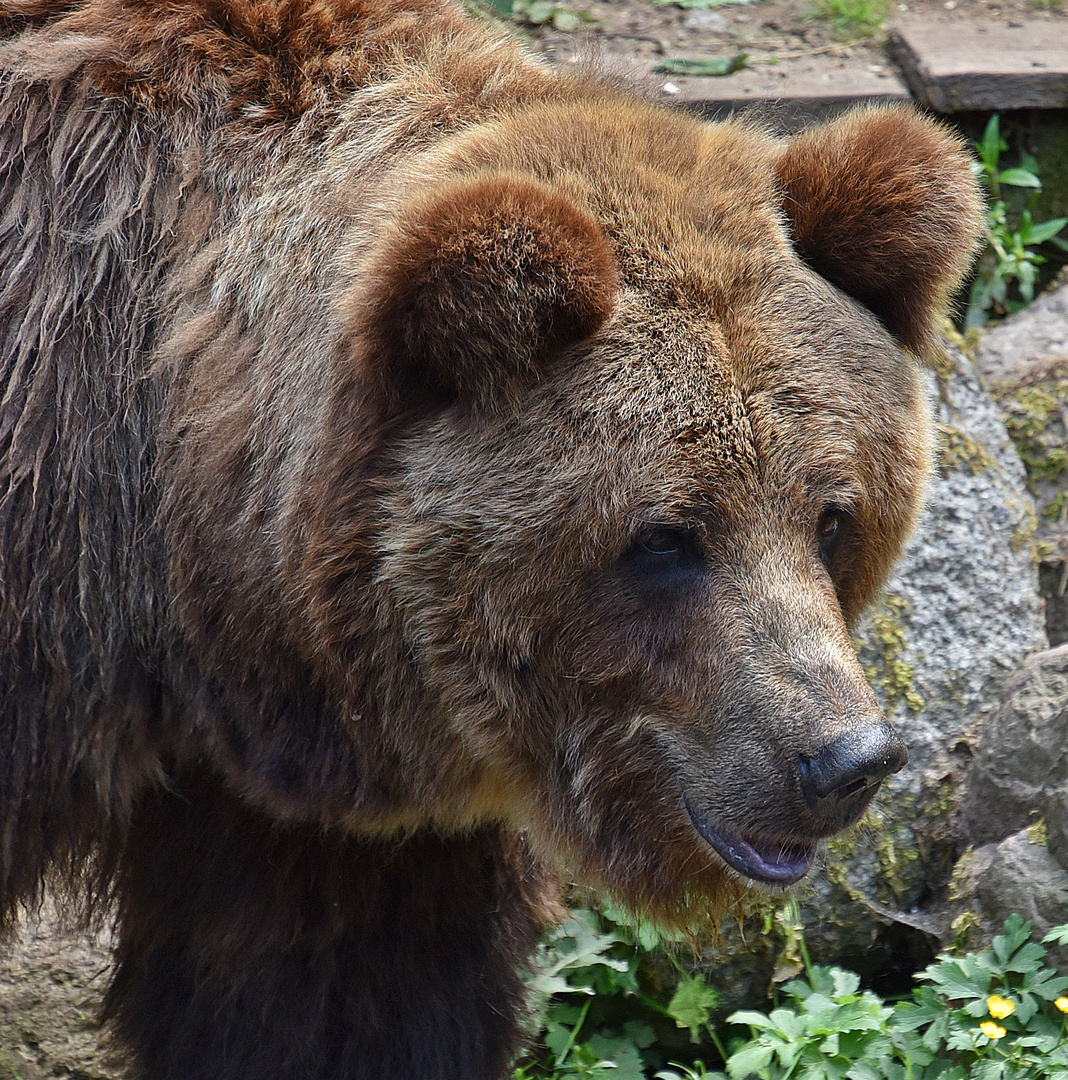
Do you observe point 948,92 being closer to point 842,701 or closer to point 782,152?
point 782,152

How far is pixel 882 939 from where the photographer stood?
14.9 feet

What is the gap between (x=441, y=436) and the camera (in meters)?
2.83

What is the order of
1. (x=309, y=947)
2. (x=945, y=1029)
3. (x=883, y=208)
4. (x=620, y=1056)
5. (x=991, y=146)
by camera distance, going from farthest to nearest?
1. (x=991, y=146)
2. (x=620, y=1056)
3. (x=945, y=1029)
4. (x=309, y=947)
5. (x=883, y=208)

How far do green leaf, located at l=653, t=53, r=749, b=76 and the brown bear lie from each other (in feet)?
9.67

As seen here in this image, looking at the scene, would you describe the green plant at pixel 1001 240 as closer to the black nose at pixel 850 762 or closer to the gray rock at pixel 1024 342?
the gray rock at pixel 1024 342

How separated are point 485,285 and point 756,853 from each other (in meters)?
1.23

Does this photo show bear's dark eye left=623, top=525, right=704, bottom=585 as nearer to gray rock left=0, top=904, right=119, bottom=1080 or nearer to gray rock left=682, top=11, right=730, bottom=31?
gray rock left=0, top=904, right=119, bottom=1080

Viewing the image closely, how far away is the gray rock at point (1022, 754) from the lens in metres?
4.12

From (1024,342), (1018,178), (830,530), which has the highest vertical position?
(830,530)

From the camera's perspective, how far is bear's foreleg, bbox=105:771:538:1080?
340 cm

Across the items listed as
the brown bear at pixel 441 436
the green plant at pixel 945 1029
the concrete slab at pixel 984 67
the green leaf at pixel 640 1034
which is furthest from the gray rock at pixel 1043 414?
the brown bear at pixel 441 436

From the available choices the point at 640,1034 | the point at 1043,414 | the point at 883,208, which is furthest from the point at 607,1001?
the point at 1043,414

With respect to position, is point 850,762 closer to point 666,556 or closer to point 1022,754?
point 666,556

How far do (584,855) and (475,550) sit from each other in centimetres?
76
